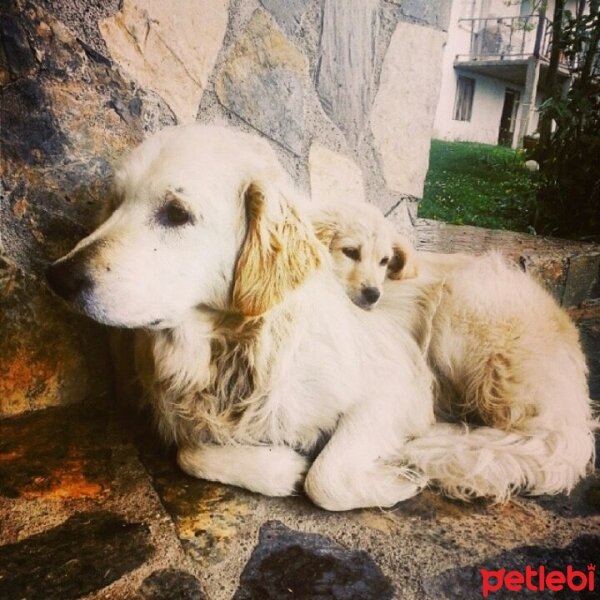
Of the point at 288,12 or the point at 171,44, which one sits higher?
the point at 288,12

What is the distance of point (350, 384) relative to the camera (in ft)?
6.05

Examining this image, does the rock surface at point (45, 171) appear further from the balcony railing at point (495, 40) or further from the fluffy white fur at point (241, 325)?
the balcony railing at point (495, 40)

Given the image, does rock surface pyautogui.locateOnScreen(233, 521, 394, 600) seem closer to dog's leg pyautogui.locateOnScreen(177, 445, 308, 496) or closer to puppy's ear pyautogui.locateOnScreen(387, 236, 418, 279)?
dog's leg pyautogui.locateOnScreen(177, 445, 308, 496)

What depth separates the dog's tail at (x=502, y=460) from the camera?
1783 mm

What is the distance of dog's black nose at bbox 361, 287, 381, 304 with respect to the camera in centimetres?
225

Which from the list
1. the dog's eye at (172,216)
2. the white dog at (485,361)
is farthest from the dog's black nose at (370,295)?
the dog's eye at (172,216)

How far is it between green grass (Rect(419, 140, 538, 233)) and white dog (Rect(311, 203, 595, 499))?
324cm

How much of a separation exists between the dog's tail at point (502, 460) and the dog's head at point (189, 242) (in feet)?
2.62

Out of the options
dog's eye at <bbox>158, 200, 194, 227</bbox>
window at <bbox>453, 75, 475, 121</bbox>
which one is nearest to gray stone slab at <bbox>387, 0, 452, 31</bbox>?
dog's eye at <bbox>158, 200, 194, 227</bbox>

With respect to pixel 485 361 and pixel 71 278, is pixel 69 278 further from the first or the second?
pixel 485 361

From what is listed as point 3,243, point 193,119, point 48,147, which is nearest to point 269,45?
point 193,119

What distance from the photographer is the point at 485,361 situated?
212 cm

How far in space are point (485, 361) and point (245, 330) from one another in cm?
97

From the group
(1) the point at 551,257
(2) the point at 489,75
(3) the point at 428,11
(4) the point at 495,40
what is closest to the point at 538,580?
(3) the point at 428,11
